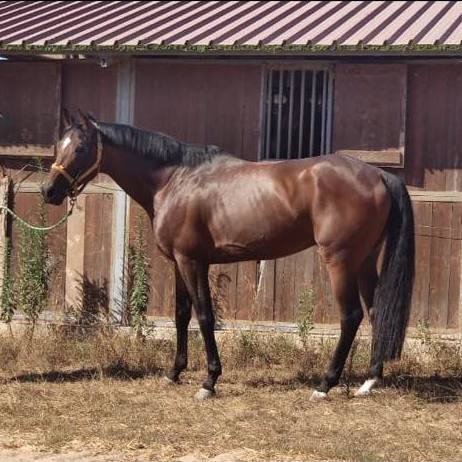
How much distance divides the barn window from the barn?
12mm

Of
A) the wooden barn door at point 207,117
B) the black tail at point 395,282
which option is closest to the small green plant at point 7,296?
the wooden barn door at point 207,117

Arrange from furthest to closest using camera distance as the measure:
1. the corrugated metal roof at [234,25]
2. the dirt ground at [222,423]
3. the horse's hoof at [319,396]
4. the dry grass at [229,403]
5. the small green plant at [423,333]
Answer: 1. the corrugated metal roof at [234,25]
2. the small green plant at [423,333]
3. the horse's hoof at [319,396]
4. the dry grass at [229,403]
5. the dirt ground at [222,423]

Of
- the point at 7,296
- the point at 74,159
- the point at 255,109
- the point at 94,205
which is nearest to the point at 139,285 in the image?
the point at 94,205

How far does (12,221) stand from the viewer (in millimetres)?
8805

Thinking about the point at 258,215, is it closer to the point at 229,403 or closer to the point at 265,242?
the point at 265,242

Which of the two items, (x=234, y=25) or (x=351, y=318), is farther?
(x=234, y=25)

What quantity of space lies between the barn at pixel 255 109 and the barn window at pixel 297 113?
12mm

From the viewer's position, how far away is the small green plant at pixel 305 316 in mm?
7691

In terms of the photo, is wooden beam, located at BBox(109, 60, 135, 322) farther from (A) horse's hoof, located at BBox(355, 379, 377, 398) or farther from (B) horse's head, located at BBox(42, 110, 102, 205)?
(A) horse's hoof, located at BBox(355, 379, 377, 398)

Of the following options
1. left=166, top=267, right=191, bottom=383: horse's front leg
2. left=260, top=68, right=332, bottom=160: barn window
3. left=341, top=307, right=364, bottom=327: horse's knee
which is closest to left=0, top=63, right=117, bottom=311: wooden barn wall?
left=260, top=68, right=332, bottom=160: barn window

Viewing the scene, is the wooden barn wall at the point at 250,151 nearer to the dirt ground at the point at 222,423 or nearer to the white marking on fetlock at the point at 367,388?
the dirt ground at the point at 222,423

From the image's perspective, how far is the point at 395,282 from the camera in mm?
6418

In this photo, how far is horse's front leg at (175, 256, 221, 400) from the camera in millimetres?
6681

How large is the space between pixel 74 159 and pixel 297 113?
2510 millimetres
